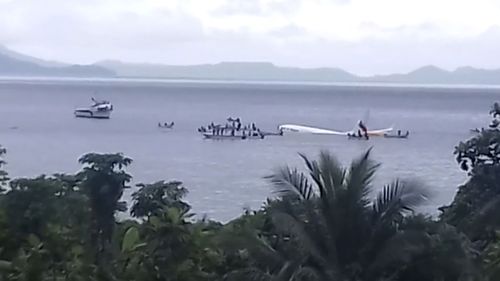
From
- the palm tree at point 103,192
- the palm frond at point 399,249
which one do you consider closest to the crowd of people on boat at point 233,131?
the palm tree at point 103,192

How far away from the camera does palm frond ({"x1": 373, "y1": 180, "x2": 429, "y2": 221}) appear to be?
14.2m

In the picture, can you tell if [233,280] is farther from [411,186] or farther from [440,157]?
[440,157]

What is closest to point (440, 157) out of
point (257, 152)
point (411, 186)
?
→ point (257, 152)

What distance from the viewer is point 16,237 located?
19.1m

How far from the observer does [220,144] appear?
9075 centimetres

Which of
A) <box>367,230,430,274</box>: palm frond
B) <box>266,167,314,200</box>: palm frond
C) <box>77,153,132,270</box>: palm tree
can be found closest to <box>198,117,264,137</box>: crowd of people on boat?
<box>77,153,132,270</box>: palm tree

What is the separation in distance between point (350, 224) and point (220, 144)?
7684 cm

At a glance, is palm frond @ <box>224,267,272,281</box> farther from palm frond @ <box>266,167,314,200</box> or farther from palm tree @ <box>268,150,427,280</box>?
palm frond @ <box>266,167,314,200</box>

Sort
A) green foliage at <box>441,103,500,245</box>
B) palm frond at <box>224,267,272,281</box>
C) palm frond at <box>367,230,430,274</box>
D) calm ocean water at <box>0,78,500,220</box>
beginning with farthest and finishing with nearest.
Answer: calm ocean water at <box>0,78,500,220</box> < green foliage at <box>441,103,500,245</box> < palm frond at <box>224,267,272,281</box> < palm frond at <box>367,230,430,274</box>

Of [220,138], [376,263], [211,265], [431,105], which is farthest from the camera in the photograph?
[431,105]

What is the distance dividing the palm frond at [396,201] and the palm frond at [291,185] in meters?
0.93

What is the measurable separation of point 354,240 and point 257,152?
2705 inches

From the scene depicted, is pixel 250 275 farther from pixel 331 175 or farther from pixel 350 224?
pixel 331 175

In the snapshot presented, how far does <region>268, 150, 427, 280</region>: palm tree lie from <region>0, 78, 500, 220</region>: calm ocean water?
463 cm
